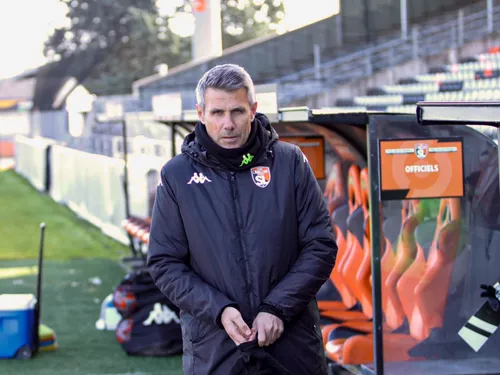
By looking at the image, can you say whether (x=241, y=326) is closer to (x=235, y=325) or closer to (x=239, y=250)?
(x=235, y=325)

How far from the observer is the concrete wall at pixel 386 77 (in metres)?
18.3

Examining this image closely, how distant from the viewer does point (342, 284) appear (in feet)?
24.0

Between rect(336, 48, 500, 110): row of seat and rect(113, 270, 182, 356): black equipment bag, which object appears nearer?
rect(113, 270, 182, 356): black equipment bag

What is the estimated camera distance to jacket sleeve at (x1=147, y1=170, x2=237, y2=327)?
3.28 meters

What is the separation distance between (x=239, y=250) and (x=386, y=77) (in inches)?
656

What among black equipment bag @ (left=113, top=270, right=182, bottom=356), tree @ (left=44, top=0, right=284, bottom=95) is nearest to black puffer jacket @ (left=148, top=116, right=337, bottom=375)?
black equipment bag @ (left=113, top=270, right=182, bottom=356)

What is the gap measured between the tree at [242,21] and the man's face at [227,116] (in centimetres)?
5029

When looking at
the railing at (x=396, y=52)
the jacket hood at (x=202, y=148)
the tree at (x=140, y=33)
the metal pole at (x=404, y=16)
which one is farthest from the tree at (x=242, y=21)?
the jacket hood at (x=202, y=148)

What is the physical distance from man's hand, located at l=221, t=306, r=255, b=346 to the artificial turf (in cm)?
360

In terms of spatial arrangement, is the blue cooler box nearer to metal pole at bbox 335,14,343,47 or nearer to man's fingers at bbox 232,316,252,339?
man's fingers at bbox 232,316,252,339

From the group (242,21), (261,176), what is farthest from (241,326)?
(242,21)

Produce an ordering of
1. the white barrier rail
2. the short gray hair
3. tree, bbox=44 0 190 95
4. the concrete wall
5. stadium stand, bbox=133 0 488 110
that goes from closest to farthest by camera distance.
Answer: the short gray hair
the concrete wall
stadium stand, bbox=133 0 488 110
the white barrier rail
tree, bbox=44 0 190 95

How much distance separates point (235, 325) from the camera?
3242 millimetres

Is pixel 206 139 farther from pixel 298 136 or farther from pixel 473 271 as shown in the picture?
pixel 298 136
